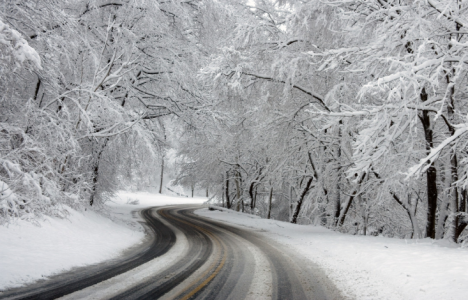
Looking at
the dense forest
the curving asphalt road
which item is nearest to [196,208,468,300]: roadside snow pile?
the curving asphalt road

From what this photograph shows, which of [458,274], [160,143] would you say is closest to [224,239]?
[160,143]

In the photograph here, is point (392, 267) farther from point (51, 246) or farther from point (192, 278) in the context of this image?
point (51, 246)

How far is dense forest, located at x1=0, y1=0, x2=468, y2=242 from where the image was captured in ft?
23.2

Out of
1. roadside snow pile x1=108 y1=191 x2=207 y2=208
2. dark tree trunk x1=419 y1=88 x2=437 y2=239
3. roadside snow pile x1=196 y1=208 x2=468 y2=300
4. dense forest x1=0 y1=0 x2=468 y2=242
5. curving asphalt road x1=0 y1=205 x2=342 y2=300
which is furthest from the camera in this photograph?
roadside snow pile x1=108 y1=191 x2=207 y2=208

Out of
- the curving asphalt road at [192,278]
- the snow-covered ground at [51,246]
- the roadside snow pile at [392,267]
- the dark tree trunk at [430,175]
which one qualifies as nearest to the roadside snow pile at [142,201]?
the snow-covered ground at [51,246]

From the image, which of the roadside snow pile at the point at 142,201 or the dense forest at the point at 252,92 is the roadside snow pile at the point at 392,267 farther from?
the roadside snow pile at the point at 142,201

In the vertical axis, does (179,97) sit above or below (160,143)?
above

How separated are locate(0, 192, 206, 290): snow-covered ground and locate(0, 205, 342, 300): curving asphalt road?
407mm

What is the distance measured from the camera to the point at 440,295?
5223 mm

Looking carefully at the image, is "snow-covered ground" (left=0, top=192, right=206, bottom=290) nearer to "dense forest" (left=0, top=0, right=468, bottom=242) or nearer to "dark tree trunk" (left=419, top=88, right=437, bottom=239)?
"dense forest" (left=0, top=0, right=468, bottom=242)

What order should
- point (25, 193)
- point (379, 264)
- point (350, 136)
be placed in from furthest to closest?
1. point (350, 136)
2. point (379, 264)
3. point (25, 193)

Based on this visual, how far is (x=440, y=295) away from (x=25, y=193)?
8543 millimetres

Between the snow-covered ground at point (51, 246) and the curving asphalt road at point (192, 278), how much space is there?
0.41m

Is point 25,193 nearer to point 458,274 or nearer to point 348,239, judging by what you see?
point 458,274
